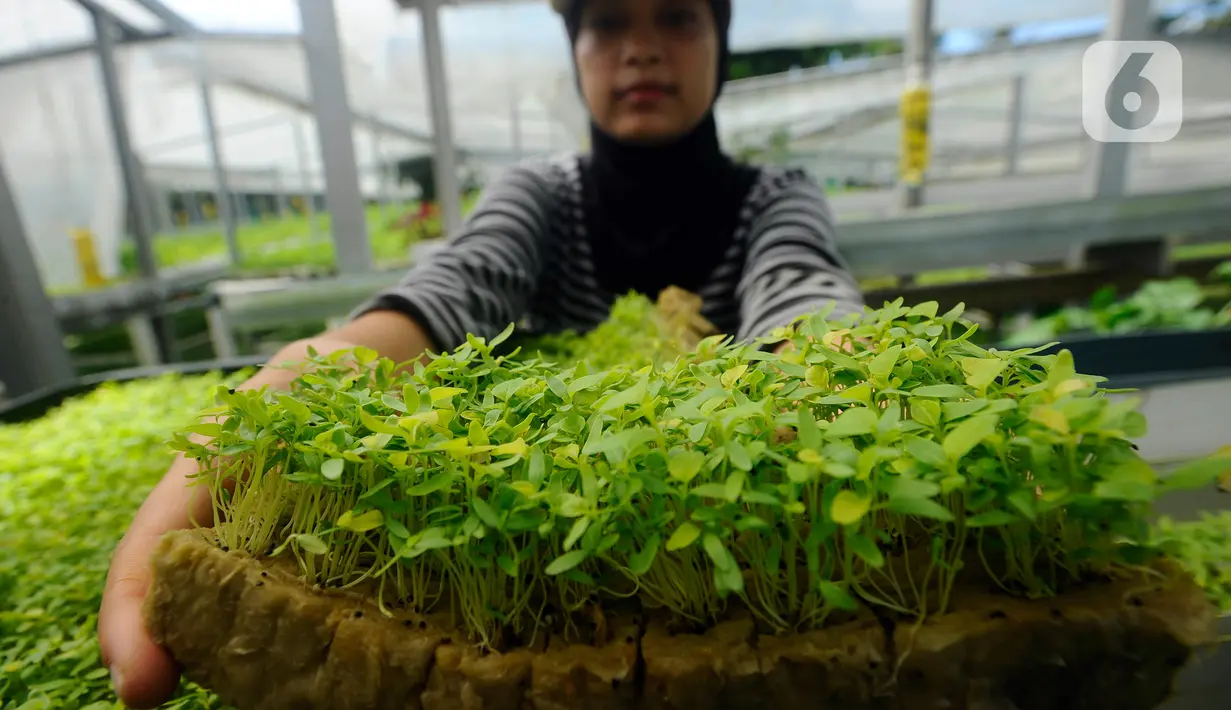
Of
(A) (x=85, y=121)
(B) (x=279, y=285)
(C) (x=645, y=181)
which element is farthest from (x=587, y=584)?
(A) (x=85, y=121)

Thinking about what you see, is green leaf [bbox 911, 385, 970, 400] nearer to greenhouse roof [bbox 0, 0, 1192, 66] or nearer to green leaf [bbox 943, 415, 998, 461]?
green leaf [bbox 943, 415, 998, 461]

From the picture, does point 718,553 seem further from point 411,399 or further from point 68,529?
point 68,529

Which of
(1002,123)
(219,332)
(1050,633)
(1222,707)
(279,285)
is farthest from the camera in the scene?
(1002,123)

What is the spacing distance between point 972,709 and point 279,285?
175 centimetres

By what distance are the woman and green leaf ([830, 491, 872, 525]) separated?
1.54 ft

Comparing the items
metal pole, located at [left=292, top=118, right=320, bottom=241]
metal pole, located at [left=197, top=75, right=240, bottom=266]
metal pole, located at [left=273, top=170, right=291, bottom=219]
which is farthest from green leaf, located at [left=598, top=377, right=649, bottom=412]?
metal pole, located at [left=197, top=75, right=240, bottom=266]

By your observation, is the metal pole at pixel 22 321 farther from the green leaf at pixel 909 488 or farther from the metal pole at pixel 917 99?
the metal pole at pixel 917 99

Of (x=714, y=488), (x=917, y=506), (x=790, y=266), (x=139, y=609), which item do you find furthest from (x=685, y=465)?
(x=790, y=266)

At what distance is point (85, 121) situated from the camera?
2232mm

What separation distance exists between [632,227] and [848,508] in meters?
0.93

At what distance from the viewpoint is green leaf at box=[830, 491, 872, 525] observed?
1.01 ft

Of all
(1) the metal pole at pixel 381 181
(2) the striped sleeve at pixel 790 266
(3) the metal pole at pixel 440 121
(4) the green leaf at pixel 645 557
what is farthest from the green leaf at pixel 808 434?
(1) the metal pole at pixel 381 181

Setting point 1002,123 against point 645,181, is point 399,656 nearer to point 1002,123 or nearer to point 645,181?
point 645,181

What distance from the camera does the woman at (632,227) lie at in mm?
832
